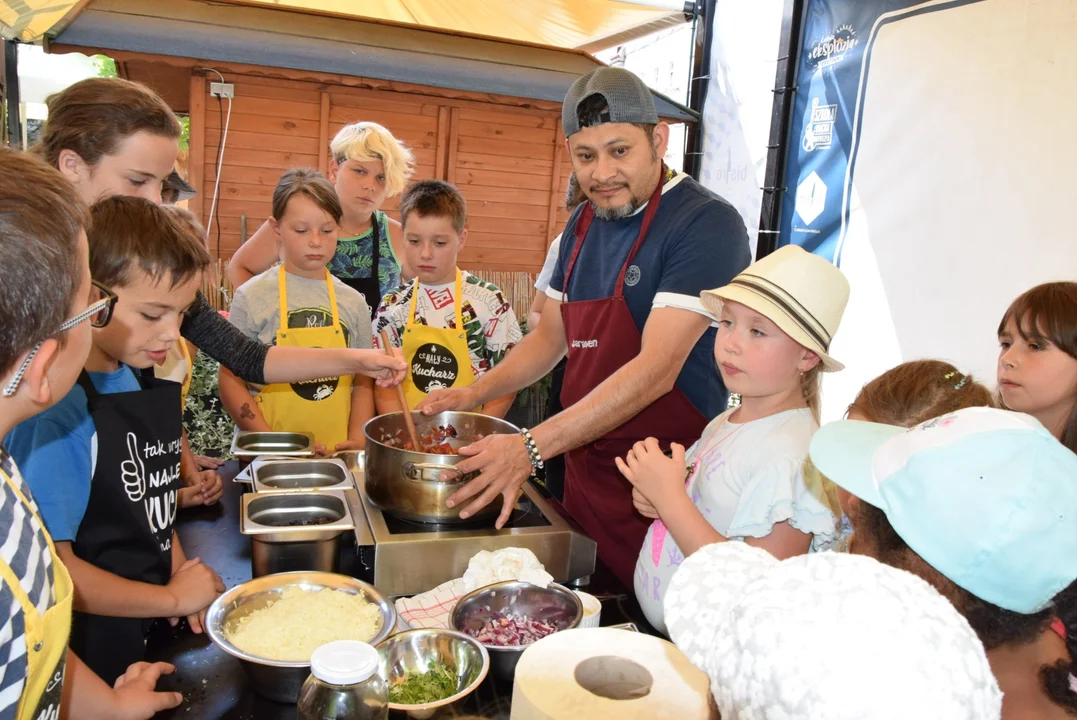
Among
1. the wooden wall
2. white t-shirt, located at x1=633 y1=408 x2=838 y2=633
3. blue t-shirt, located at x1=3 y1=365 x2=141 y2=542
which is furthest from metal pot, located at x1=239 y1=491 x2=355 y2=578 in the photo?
the wooden wall

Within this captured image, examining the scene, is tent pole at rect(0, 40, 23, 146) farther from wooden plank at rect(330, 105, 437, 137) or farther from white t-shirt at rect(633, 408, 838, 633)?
white t-shirt at rect(633, 408, 838, 633)

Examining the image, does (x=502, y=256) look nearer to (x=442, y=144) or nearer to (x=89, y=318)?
(x=442, y=144)

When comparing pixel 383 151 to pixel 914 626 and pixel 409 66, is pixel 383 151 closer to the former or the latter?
pixel 409 66

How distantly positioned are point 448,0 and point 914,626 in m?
6.33

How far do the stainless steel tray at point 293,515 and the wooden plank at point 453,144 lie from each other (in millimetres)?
5771

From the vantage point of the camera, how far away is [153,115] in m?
1.97

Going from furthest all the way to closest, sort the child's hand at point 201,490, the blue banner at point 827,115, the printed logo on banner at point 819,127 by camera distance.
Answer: the printed logo on banner at point 819,127 < the blue banner at point 827,115 < the child's hand at point 201,490

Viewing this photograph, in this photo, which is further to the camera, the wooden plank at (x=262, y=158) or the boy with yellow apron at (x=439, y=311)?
the wooden plank at (x=262, y=158)

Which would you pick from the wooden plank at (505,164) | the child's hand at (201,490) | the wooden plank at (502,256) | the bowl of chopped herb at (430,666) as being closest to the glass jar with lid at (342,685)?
the bowl of chopped herb at (430,666)

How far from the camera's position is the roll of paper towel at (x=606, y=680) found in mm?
888

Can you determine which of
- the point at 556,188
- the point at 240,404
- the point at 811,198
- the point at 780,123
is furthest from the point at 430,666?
the point at 556,188

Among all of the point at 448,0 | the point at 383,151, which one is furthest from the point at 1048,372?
the point at 448,0

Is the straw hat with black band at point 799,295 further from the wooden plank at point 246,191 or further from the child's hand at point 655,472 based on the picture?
the wooden plank at point 246,191

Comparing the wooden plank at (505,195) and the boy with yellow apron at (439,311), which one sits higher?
the wooden plank at (505,195)
